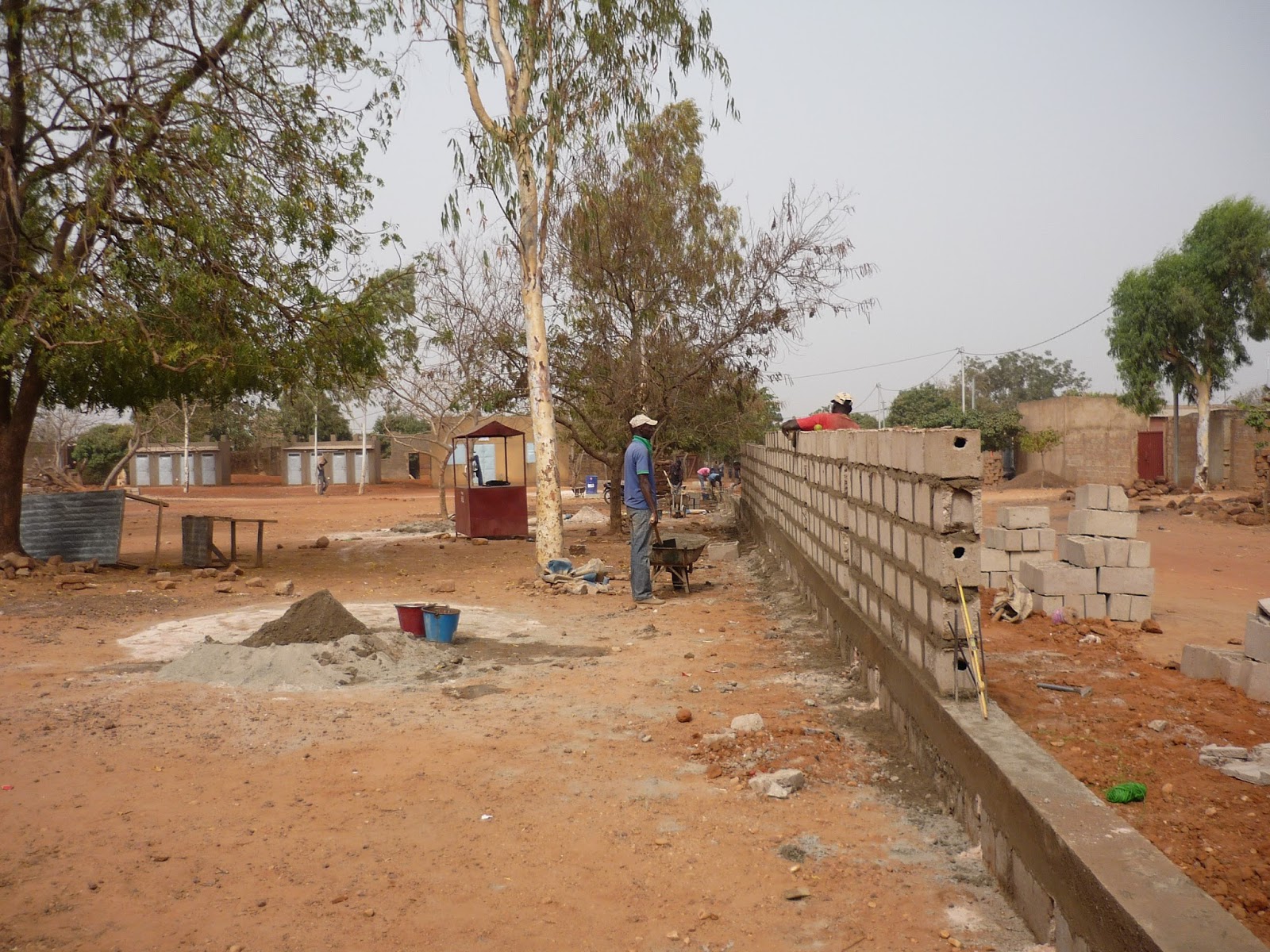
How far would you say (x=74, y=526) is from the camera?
13.8 m

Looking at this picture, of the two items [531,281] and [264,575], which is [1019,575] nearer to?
[531,281]

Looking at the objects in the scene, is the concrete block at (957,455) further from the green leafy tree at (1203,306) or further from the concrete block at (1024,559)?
the green leafy tree at (1203,306)

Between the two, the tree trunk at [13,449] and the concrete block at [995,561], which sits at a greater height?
the tree trunk at [13,449]

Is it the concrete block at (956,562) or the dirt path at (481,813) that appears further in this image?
the concrete block at (956,562)

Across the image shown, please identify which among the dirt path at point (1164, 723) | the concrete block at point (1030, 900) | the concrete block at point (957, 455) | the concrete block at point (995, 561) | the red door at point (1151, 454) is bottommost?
the concrete block at point (1030, 900)

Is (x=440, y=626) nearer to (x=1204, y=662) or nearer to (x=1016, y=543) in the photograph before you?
(x=1016, y=543)

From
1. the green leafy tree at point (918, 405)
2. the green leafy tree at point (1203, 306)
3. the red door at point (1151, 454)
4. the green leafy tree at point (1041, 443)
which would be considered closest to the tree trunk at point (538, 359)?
the green leafy tree at point (1203, 306)

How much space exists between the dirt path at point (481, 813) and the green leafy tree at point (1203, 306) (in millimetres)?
24874

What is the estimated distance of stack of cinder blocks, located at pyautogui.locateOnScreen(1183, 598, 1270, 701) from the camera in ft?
19.7

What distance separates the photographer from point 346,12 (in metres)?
14.4

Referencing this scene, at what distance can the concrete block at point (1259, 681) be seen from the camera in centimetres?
597

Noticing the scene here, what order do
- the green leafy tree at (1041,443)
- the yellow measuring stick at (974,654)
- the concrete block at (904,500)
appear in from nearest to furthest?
the yellow measuring stick at (974,654), the concrete block at (904,500), the green leafy tree at (1041,443)

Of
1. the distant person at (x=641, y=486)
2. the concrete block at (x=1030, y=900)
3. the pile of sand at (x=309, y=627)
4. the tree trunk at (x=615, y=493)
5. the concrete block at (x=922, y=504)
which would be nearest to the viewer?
the concrete block at (x=1030, y=900)

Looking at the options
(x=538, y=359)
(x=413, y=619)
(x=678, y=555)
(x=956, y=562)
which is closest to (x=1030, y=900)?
(x=956, y=562)
